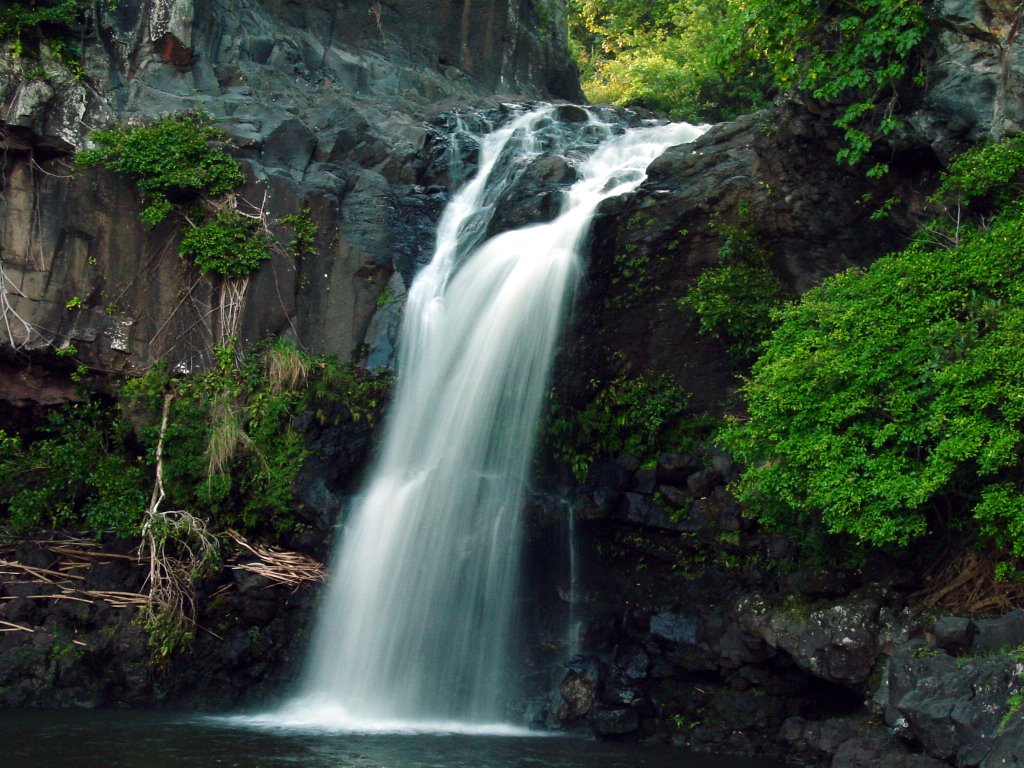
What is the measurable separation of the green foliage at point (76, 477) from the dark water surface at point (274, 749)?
3126 mm

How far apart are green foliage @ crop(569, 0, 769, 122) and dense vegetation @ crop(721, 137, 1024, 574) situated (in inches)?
436

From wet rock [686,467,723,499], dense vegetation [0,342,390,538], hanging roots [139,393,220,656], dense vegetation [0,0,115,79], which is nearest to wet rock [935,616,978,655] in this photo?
wet rock [686,467,723,499]

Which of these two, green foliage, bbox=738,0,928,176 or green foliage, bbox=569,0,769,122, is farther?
green foliage, bbox=569,0,769,122

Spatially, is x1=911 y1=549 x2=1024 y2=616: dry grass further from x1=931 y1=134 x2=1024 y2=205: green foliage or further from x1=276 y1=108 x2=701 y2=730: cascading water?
x1=276 y1=108 x2=701 y2=730: cascading water

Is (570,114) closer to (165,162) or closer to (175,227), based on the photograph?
(165,162)

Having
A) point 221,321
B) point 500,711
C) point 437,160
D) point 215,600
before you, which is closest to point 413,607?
point 500,711

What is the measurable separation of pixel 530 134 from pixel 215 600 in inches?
392

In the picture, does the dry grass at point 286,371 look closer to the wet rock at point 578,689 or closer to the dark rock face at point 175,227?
the dark rock face at point 175,227

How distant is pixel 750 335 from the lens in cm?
1263

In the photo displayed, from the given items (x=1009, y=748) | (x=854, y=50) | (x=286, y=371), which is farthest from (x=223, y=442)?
(x=1009, y=748)

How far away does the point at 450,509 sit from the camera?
12219mm

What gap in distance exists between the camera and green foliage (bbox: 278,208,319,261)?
15.3m

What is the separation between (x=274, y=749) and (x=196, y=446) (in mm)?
5559

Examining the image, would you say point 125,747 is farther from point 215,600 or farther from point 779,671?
point 779,671
